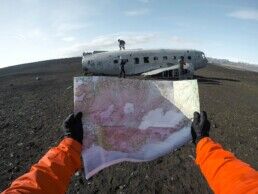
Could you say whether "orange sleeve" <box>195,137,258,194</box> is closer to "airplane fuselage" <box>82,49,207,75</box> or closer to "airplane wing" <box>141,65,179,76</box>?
"airplane wing" <box>141,65,179,76</box>

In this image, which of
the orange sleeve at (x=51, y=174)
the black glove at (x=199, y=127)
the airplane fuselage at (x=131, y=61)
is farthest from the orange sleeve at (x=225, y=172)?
the airplane fuselage at (x=131, y=61)

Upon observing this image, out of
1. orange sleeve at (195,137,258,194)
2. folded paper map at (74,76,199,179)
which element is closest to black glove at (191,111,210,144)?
folded paper map at (74,76,199,179)

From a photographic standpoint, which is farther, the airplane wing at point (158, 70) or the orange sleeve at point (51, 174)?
the airplane wing at point (158, 70)

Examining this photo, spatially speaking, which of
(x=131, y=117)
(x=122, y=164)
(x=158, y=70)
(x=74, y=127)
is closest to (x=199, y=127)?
(x=131, y=117)

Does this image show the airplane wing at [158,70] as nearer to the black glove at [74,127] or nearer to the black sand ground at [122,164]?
the black sand ground at [122,164]

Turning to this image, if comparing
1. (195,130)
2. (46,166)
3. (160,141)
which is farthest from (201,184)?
(46,166)

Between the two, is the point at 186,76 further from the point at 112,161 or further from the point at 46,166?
the point at 46,166

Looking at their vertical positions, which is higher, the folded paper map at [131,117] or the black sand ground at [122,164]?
the folded paper map at [131,117]
